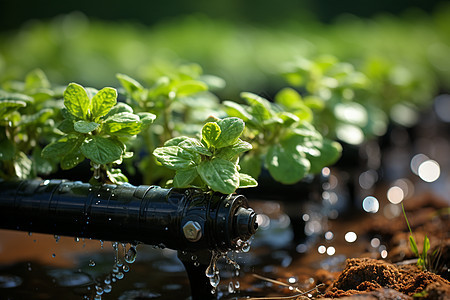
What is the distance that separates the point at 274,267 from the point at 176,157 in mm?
622

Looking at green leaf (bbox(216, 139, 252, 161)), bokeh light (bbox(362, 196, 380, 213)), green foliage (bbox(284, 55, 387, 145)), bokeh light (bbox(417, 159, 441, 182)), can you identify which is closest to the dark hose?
green leaf (bbox(216, 139, 252, 161))

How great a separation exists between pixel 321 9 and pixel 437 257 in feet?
33.4

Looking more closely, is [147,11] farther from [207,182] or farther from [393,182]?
[207,182]

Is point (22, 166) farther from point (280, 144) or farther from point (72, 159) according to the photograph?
point (280, 144)

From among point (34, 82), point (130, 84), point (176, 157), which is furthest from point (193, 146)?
point (34, 82)

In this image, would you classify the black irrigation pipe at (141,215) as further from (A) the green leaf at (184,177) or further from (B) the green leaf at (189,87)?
(B) the green leaf at (189,87)

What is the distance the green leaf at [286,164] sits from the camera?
143 cm

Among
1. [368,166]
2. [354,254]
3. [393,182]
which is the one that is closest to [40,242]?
[354,254]

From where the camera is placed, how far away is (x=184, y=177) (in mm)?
1194

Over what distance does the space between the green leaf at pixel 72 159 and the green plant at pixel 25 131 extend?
0.20 meters

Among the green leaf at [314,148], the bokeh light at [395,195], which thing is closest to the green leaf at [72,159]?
the green leaf at [314,148]

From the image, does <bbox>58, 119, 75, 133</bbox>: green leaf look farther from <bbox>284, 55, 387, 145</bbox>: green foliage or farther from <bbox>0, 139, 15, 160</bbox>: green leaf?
<bbox>284, 55, 387, 145</bbox>: green foliage

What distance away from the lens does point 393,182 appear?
2912 mm

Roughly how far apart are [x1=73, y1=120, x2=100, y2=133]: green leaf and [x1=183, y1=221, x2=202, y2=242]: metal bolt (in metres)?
0.34
